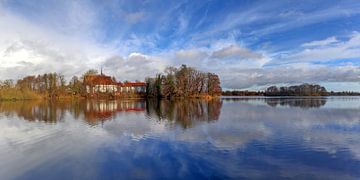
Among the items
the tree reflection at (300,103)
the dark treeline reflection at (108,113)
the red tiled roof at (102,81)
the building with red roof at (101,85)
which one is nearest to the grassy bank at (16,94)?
the building with red roof at (101,85)

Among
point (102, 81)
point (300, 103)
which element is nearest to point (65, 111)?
point (300, 103)

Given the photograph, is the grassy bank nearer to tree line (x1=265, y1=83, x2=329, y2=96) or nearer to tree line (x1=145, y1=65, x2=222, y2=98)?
tree line (x1=145, y1=65, x2=222, y2=98)

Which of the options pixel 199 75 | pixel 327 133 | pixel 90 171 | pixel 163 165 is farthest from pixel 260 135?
pixel 199 75

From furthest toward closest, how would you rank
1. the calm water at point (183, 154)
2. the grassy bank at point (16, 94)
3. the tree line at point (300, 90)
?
the tree line at point (300, 90), the grassy bank at point (16, 94), the calm water at point (183, 154)

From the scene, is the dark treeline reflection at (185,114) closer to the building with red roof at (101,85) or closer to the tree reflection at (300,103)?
the tree reflection at (300,103)

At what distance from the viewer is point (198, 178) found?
24.2 feet

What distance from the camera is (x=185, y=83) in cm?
6938

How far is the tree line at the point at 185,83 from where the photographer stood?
6869cm

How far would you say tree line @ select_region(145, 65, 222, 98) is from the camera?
225 ft

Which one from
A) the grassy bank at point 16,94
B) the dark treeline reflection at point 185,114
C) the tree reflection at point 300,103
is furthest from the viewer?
the grassy bank at point 16,94

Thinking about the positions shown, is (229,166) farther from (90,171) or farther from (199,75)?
(199,75)

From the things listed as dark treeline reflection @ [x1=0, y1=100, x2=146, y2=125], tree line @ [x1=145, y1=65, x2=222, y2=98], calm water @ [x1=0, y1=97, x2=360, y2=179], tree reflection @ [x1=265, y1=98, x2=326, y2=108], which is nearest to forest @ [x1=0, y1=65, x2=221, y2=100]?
tree line @ [x1=145, y1=65, x2=222, y2=98]

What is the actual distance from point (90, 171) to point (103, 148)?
124 inches

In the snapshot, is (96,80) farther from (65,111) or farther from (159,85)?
(65,111)
